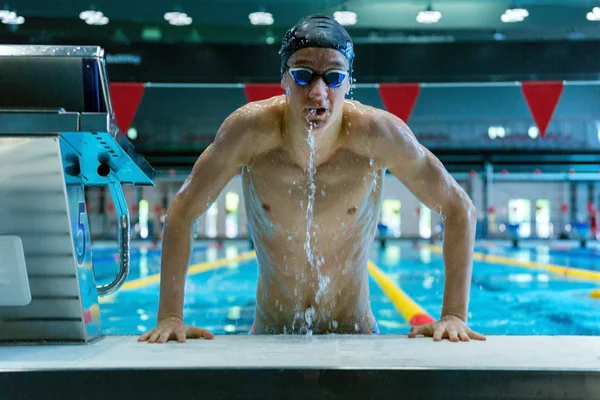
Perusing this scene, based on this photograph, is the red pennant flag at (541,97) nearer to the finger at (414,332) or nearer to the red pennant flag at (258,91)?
the red pennant flag at (258,91)

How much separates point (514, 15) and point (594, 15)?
119cm

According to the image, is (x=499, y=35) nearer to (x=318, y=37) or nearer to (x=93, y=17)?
(x=93, y=17)

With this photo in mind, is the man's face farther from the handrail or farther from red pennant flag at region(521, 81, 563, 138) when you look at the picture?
red pennant flag at region(521, 81, 563, 138)

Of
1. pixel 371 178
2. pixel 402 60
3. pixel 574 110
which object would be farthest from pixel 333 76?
pixel 574 110

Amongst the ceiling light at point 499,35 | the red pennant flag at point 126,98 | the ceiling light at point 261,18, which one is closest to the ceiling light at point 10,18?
the red pennant flag at point 126,98

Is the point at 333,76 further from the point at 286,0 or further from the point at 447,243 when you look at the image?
the point at 286,0

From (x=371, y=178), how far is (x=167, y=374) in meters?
1.26

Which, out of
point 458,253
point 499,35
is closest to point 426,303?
point 458,253

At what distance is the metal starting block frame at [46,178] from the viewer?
1319 mm

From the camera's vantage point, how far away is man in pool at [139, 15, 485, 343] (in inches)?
68.5

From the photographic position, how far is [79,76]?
138 centimetres

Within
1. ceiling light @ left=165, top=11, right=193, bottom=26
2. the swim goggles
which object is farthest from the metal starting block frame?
ceiling light @ left=165, top=11, right=193, bottom=26

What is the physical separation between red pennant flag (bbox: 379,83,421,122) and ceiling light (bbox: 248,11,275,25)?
285 cm

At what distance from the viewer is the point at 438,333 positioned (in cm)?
158
